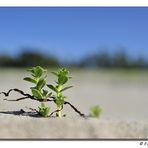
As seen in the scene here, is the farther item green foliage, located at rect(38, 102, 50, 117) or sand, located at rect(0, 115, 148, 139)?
green foliage, located at rect(38, 102, 50, 117)

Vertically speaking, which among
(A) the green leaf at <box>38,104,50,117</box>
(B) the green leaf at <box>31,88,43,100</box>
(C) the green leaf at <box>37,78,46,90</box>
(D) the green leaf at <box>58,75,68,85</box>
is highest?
(D) the green leaf at <box>58,75,68,85</box>

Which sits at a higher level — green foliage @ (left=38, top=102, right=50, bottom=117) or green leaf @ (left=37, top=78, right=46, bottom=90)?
green leaf @ (left=37, top=78, right=46, bottom=90)

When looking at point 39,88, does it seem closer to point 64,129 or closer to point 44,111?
point 44,111
